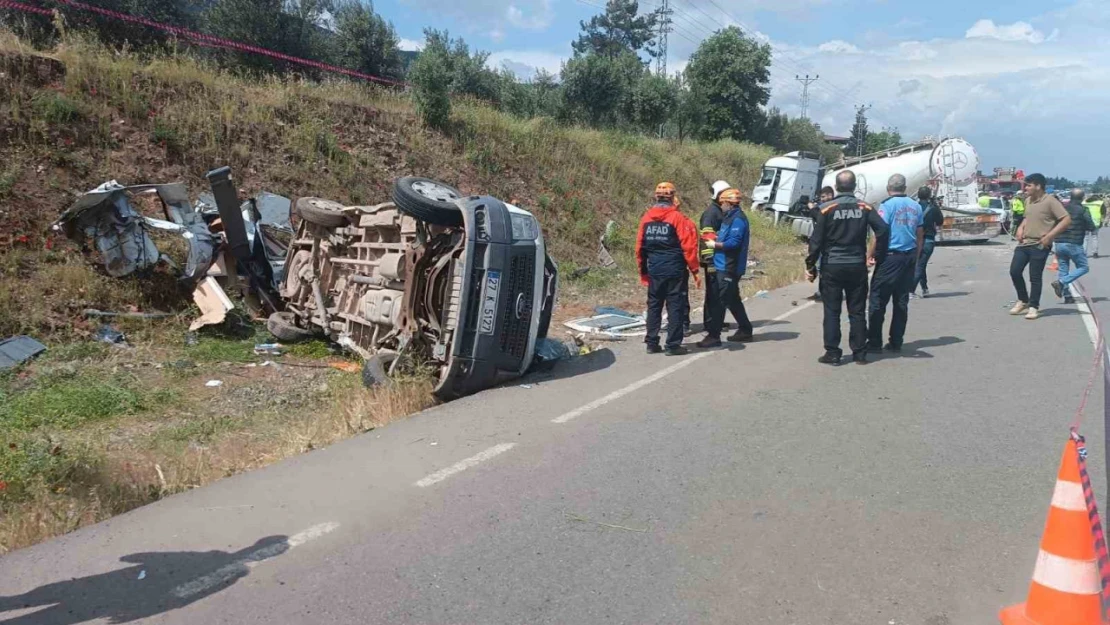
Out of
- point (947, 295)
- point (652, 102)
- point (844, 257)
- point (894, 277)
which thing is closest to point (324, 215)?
point (844, 257)

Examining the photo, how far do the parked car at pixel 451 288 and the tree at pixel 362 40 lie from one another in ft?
75.9

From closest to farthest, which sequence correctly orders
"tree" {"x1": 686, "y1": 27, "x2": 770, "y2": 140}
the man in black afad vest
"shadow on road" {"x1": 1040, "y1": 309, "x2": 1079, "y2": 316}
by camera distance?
the man in black afad vest
"shadow on road" {"x1": 1040, "y1": 309, "x2": 1079, "y2": 316}
"tree" {"x1": 686, "y1": 27, "x2": 770, "y2": 140}

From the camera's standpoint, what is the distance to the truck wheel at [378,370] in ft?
23.0

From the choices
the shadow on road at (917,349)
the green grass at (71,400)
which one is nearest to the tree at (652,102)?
the shadow on road at (917,349)

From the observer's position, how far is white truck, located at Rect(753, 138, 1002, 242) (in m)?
25.6

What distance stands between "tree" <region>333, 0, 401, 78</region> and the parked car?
23147 millimetres

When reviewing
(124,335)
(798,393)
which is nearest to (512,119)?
(124,335)

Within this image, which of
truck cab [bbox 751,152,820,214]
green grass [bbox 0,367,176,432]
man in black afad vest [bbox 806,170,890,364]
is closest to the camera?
green grass [bbox 0,367,176,432]

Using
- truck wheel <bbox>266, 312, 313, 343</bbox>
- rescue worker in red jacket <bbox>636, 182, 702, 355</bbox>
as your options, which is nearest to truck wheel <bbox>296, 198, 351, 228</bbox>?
truck wheel <bbox>266, 312, 313, 343</bbox>

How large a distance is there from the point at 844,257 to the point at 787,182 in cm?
2182

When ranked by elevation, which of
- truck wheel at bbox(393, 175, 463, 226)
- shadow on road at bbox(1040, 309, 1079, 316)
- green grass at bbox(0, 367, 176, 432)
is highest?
truck wheel at bbox(393, 175, 463, 226)

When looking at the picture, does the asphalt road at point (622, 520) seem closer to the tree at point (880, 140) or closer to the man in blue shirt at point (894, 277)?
the man in blue shirt at point (894, 277)

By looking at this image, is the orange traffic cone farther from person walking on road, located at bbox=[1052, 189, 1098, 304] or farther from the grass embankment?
person walking on road, located at bbox=[1052, 189, 1098, 304]

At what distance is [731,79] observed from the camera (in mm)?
46375
